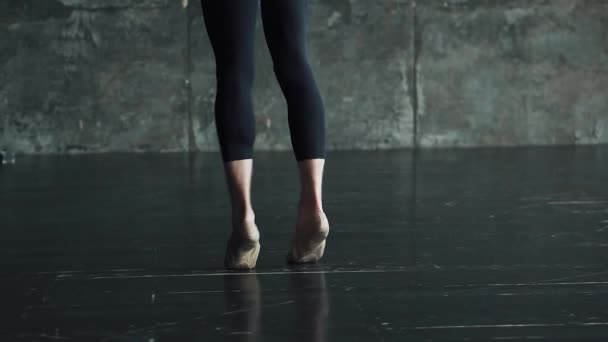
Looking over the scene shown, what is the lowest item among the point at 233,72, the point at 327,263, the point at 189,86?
the point at 327,263

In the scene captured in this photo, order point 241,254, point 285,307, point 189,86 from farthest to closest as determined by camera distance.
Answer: point 189,86 < point 241,254 < point 285,307

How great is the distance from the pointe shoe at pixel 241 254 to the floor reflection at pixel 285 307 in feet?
0.23

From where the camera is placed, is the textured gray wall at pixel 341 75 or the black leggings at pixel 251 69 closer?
the black leggings at pixel 251 69

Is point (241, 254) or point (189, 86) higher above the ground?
point (189, 86)

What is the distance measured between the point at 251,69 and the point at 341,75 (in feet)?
13.2

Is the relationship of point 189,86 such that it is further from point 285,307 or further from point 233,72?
point 285,307

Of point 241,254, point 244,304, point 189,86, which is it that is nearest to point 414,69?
point 189,86

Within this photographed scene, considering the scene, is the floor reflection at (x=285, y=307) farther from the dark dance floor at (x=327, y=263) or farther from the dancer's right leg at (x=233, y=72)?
the dancer's right leg at (x=233, y=72)

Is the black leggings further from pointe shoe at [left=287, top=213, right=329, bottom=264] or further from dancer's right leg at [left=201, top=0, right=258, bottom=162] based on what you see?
pointe shoe at [left=287, top=213, right=329, bottom=264]

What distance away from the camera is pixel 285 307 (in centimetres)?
154

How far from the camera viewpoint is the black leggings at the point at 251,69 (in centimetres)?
196

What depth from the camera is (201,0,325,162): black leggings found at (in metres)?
1.96

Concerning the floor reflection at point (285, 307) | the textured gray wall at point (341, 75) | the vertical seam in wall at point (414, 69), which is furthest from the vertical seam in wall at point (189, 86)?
the floor reflection at point (285, 307)

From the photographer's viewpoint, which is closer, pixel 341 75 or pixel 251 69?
pixel 251 69
